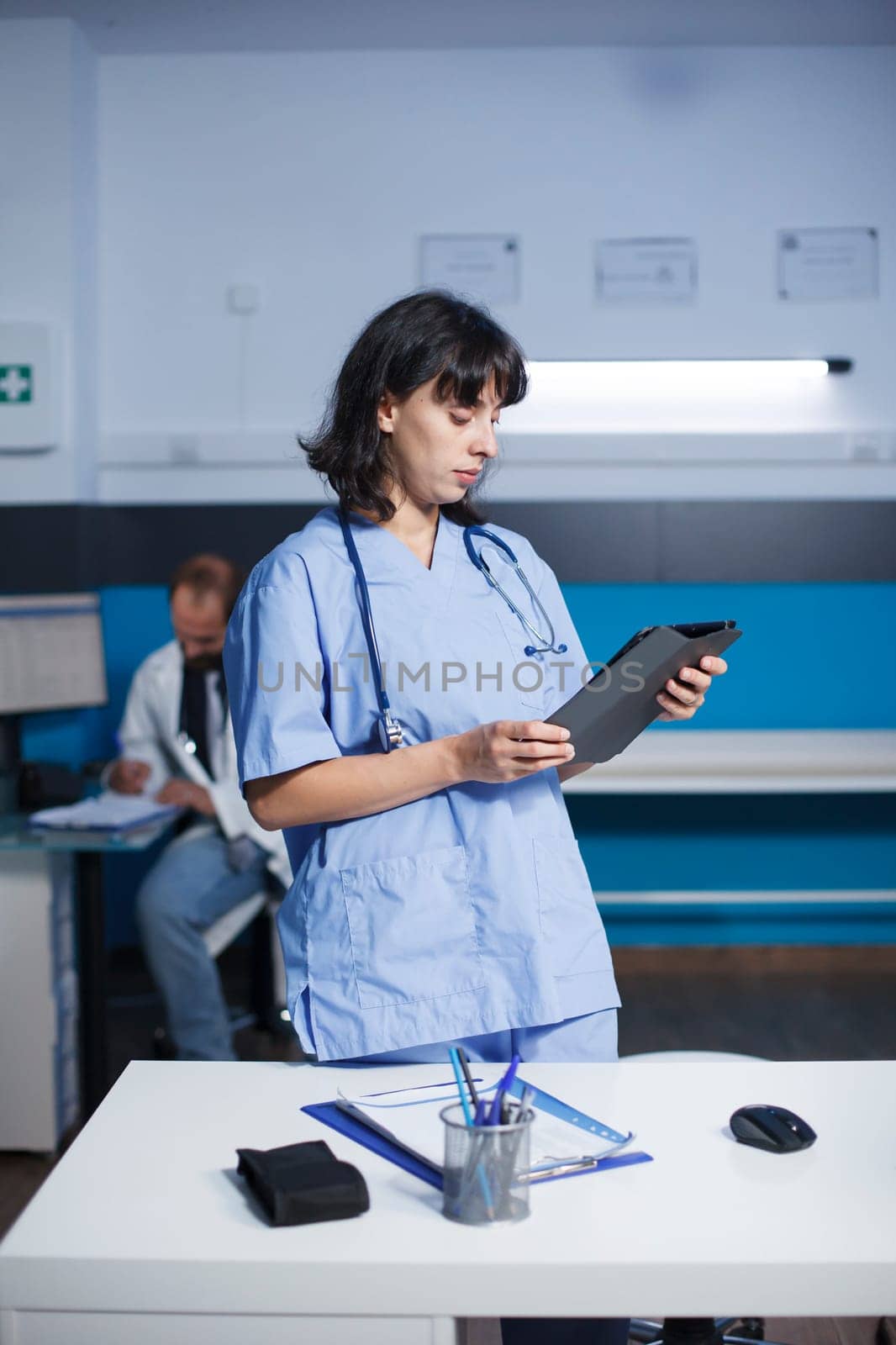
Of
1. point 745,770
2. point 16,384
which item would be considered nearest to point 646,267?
point 745,770

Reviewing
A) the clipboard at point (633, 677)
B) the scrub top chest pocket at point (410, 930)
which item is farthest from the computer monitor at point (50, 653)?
the clipboard at point (633, 677)

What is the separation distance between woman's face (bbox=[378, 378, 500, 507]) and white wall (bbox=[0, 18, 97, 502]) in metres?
2.67

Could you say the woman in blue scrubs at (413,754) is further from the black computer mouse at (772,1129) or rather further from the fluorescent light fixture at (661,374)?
the fluorescent light fixture at (661,374)

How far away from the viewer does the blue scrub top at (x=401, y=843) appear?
1332 mm

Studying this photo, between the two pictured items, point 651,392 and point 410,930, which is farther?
point 651,392

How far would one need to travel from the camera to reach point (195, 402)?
4.05 meters

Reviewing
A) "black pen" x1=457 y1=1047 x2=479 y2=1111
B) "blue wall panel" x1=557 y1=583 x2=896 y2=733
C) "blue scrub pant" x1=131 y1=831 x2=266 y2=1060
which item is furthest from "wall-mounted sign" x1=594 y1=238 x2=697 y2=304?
"black pen" x1=457 y1=1047 x2=479 y2=1111

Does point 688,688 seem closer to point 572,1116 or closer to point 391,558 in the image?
point 391,558

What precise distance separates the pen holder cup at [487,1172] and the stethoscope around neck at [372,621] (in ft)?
1.56

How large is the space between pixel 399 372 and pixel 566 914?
64cm

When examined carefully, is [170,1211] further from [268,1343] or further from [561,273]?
[561,273]

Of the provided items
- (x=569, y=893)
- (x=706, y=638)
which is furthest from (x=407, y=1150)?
(x=706, y=638)

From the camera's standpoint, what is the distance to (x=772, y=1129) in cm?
114

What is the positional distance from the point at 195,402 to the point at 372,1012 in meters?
3.08
